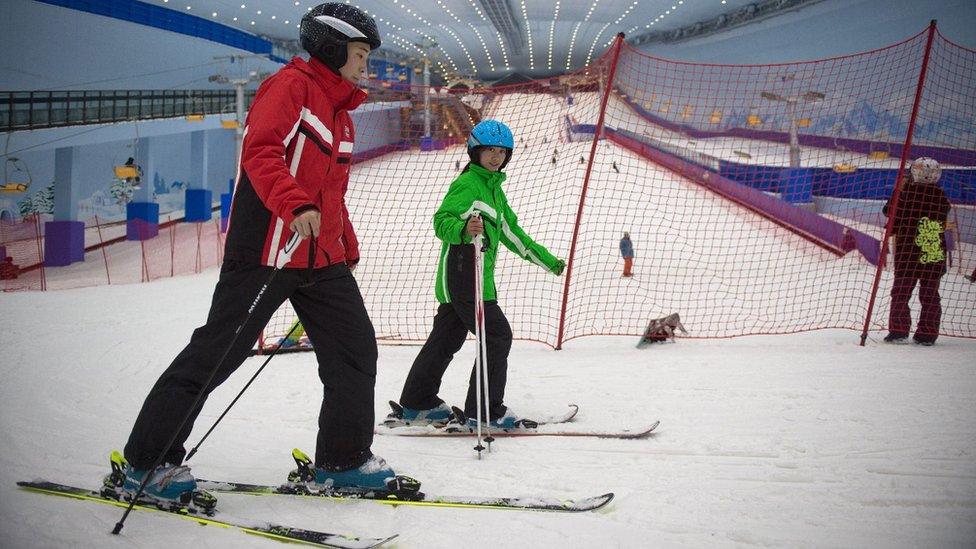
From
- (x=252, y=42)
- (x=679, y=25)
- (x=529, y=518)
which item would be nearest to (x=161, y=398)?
(x=529, y=518)

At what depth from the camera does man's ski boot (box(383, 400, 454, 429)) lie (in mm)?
3463

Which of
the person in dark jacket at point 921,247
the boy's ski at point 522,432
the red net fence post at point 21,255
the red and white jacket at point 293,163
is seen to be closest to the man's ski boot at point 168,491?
the red and white jacket at point 293,163

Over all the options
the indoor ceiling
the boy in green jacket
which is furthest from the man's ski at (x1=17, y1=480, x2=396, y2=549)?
the indoor ceiling

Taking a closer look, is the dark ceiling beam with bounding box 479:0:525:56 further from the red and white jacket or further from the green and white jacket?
the red and white jacket

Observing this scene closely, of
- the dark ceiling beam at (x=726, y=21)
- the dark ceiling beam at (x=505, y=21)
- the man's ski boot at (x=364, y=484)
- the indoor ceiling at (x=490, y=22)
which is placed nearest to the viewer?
the man's ski boot at (x=364, y=484)

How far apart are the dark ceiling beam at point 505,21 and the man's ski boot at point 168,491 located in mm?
32133

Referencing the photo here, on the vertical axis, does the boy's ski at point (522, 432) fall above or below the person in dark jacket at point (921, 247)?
below

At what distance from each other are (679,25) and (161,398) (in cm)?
3592

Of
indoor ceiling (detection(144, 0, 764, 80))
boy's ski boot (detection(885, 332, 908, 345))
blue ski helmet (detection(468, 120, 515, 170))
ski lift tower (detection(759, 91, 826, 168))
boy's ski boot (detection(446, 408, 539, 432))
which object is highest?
indoor ceiling (detection(144, 0, 764, 80))

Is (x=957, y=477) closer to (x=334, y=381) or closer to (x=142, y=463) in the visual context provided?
(x=334, y=381)

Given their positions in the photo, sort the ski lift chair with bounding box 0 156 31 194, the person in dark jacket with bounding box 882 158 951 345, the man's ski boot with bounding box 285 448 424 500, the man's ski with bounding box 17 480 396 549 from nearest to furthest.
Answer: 1. the man's ski with bounding box 17 480 396 549
2. the man's ski boot with bounding box 285 448 424 500
3. the person in dark jacket with bounding box 882 158 951 345
4. the ski lift chair with bounding box 0 156 31 194

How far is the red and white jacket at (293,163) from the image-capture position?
2.09 m

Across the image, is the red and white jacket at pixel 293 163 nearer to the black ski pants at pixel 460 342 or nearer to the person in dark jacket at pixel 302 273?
the person in dark jacket at pixel 302 273

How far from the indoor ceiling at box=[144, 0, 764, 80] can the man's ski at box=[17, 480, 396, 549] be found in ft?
68.6
